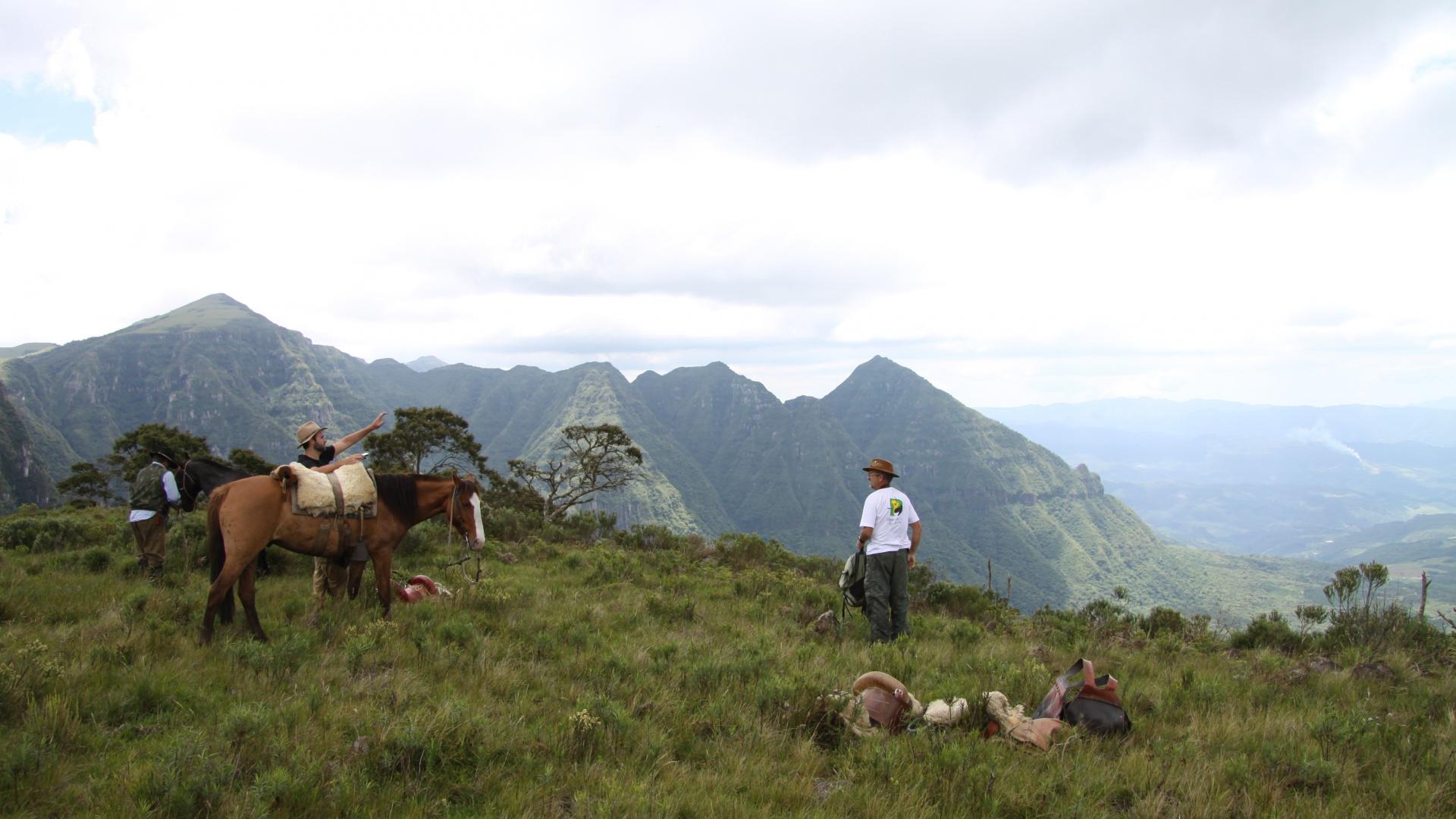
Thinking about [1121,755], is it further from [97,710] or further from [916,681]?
[97,710]

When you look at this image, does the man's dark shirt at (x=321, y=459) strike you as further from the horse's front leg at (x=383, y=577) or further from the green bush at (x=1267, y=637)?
the green bush at (x=1267, y=637)

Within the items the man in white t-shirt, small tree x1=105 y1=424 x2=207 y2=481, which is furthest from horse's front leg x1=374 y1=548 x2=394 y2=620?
small tree x1=105 y1=424 x2=207 y2=481

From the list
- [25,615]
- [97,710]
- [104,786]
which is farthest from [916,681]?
[25,615]

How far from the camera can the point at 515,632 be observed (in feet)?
22.7

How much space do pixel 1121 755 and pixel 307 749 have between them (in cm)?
556

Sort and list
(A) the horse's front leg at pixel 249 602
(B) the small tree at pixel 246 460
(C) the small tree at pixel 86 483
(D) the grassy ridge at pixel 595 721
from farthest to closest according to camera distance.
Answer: (C) the small tree at pixel 86 483 < (B) the small tree at pixel 246 460 < (A) the horse's front leg at pixel 249 602 < (D) the grassy ridge at pixel 595 721

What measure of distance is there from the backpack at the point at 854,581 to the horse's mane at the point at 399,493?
18.3 ft

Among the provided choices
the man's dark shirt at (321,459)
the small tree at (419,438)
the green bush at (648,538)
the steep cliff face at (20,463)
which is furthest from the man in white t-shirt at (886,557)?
the steep cliff face at (20,463)

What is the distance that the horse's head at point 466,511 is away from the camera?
313 inches

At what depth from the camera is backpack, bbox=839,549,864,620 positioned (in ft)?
27.1

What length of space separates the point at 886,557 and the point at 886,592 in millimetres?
475

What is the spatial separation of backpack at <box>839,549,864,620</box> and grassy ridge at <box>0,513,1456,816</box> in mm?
560

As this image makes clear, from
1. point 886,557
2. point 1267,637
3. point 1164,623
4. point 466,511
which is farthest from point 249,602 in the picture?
point 1267,637

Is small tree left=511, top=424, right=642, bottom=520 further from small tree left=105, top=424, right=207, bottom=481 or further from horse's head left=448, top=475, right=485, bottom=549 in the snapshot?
horse's head left=448, top=475, right=485, bottom=549
